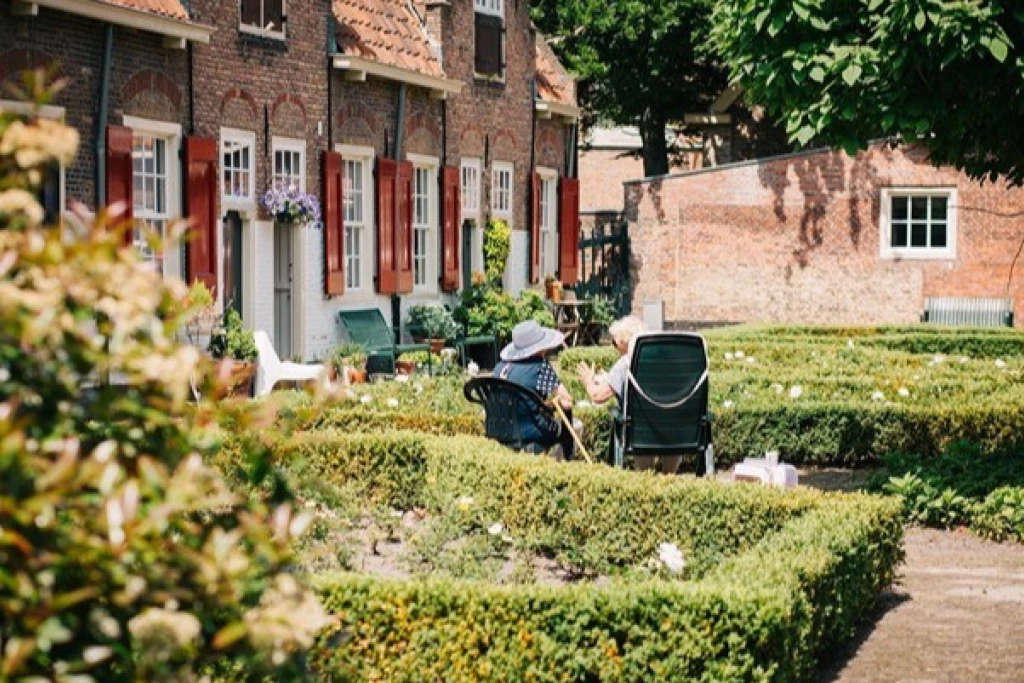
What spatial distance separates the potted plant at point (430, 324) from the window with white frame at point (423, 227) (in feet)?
2.32

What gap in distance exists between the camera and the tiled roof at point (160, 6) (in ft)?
55.4

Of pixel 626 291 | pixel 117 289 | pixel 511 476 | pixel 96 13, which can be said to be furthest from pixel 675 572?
pixel 626 291

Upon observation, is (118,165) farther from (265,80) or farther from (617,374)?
(617,374)

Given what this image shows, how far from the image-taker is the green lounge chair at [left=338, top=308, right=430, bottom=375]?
21486mm

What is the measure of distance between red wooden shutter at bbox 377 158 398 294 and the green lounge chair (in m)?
0.46

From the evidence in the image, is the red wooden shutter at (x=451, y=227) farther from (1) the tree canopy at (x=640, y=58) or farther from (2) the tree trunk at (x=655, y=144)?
(2) the tree trunk at (x=655, y=144)

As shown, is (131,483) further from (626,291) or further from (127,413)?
(626,291)

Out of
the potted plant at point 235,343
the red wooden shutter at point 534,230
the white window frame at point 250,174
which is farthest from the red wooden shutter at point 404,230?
the potted plant at point 235,343

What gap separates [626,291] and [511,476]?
77.0 feet

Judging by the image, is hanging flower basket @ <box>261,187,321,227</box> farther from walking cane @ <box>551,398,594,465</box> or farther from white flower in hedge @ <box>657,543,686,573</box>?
white flower in hedge @ <box>657,543,686,573</box>

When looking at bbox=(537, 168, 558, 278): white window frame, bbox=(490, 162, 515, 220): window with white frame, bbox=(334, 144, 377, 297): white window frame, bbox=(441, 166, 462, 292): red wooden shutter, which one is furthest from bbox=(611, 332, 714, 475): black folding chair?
bbox=(537, 168, 558, 278): white window frame

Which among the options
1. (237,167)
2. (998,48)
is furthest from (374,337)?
(998,48)

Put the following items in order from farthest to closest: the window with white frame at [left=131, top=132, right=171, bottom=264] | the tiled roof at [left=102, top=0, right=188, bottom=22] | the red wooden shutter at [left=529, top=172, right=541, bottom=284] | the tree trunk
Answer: the tree trunk → the red wooden shutter at [left=529, top=172, right=541, bottom=284] → the window with white frame at [left=131, top=132, right=171, bottom=264] → the tiled roof at [left=102, top=0, right=188, bottom=22]

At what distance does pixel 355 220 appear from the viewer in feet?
72.8
